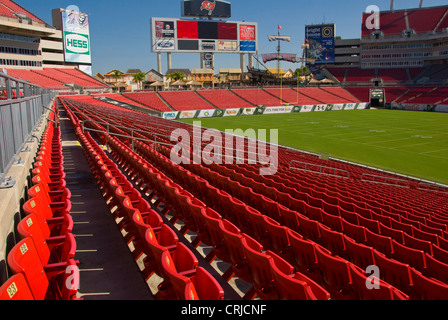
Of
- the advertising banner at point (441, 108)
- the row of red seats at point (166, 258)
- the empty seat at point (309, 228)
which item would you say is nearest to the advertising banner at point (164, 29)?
the advertising banner at point (441, 108)

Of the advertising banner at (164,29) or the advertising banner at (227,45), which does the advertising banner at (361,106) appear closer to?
the advertising banner at (227,45)

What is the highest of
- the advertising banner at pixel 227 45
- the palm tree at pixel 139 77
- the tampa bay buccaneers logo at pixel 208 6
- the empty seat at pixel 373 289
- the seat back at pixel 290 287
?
the tampa bay buccaneers logo at pixel 208 6

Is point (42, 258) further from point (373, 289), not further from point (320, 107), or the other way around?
point (320, 107)

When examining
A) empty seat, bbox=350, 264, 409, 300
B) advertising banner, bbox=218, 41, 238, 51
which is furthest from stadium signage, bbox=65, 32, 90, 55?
empty seat, bbox=350, 264, 409, 300

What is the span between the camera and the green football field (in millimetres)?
22553

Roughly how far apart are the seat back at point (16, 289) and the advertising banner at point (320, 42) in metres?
90.2

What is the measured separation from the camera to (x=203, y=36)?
2788 inches

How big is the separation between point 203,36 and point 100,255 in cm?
7034

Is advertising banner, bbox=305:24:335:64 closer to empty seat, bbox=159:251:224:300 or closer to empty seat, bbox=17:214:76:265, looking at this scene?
empty seat, bbox=17:214:76:265

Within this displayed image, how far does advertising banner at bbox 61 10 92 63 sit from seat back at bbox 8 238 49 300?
7329cm

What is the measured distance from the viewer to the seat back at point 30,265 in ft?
9.36

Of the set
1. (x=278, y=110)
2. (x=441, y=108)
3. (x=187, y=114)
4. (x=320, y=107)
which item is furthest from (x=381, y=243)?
(x=441, y=108)
